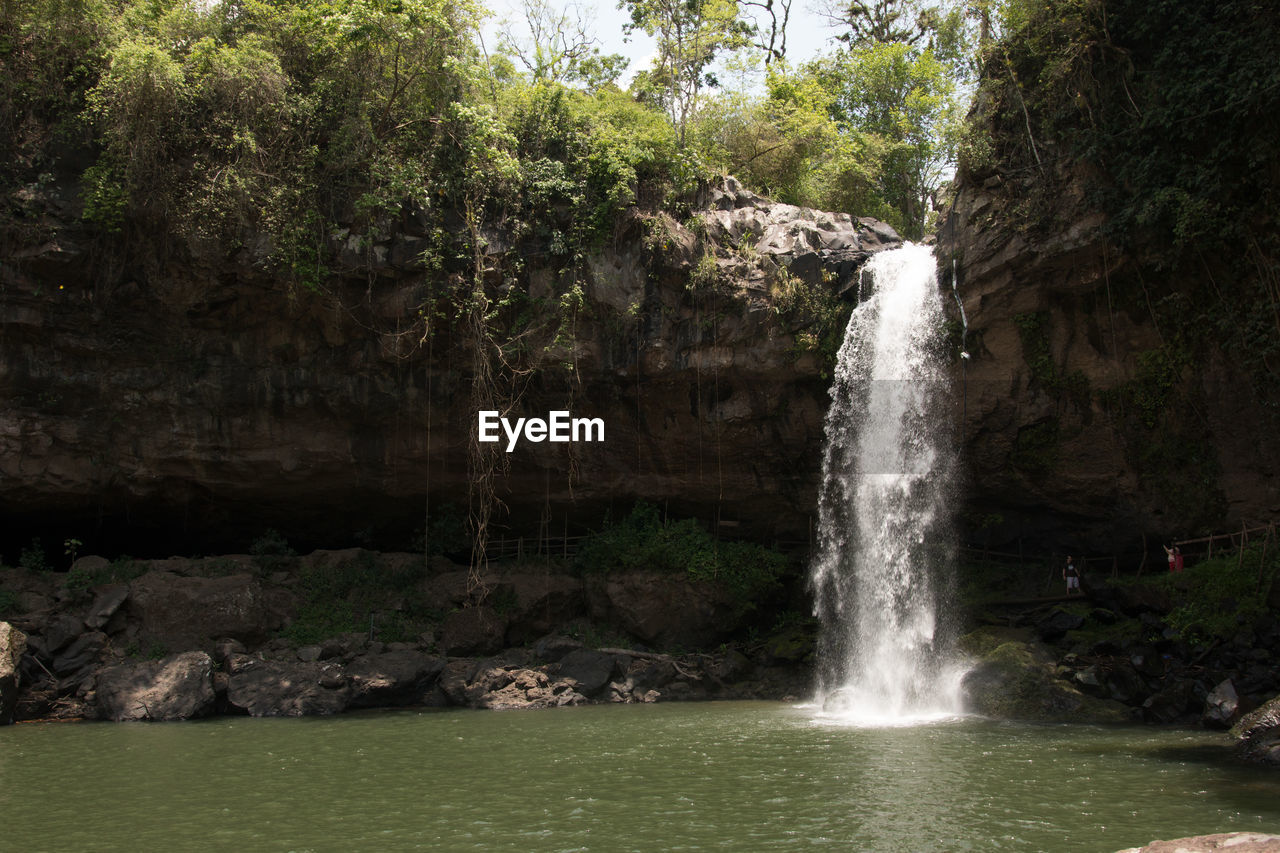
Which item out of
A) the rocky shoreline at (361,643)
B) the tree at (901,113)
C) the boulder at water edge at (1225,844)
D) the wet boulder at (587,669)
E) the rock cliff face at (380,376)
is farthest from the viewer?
the tree at (901,113)

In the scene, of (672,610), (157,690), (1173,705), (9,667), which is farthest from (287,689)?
(1173,705)

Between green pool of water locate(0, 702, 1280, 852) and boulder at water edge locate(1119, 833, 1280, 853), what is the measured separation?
1309mm

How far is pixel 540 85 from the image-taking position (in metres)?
19.5

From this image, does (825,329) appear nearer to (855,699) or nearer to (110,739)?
(855,699)

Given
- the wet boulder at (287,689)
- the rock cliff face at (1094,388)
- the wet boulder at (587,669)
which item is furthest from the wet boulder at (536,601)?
the rock cliff face at (1094,388)

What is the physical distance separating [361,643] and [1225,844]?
48.5 ft

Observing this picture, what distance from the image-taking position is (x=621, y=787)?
30.6 ft

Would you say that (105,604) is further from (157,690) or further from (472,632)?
(472,632)

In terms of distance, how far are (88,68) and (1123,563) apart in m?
23.3

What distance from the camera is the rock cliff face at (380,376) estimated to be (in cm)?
1811

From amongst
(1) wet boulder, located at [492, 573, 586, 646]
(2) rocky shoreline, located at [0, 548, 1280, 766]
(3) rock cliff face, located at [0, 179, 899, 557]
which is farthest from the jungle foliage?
(1) wet boulder, located at [492, 573, 586, 646]

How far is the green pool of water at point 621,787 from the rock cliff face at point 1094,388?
242 inches

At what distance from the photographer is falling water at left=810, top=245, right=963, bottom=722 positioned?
16922 millimetres

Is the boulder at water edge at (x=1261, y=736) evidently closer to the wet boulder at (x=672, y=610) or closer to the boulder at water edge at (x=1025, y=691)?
the boulder at water edge at (x=1025, y=691)
